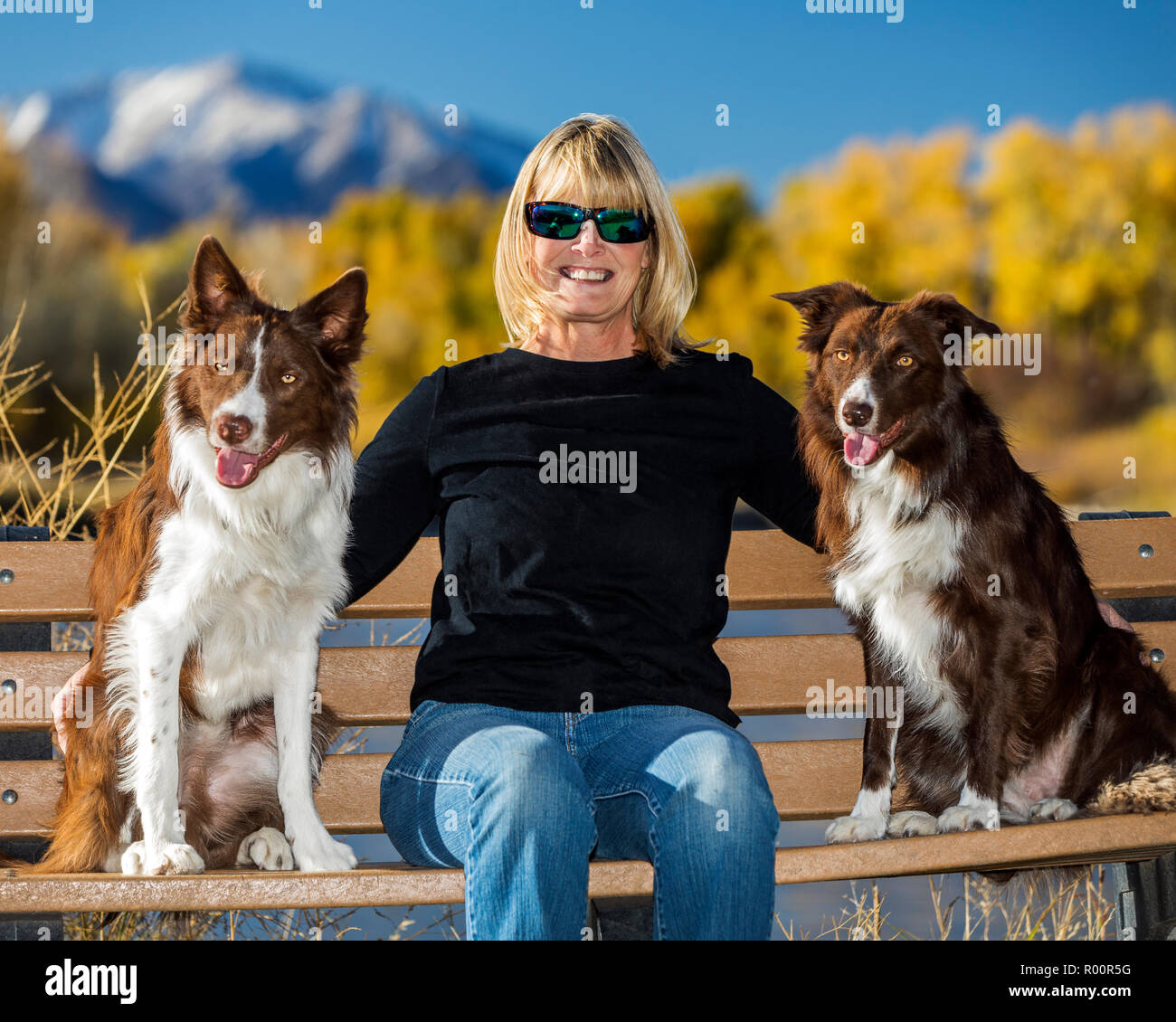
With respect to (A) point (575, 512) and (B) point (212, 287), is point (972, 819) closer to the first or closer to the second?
(A) point (575, 512)

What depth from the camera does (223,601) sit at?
102 inches

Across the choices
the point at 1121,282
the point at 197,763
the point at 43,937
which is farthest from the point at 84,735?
the point at 1121,282

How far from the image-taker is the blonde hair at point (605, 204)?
9.16 ft

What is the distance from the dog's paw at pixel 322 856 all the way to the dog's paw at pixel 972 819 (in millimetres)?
1317

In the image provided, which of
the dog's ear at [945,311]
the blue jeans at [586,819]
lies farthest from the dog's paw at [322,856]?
the dog's ear at [945,311]

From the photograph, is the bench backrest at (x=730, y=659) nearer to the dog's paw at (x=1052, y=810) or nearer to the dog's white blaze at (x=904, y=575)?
the dog's white blaze at (x=904, y=575)

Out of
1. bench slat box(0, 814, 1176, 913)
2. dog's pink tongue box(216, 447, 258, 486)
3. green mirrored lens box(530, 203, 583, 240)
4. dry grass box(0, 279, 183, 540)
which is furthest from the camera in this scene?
dry grass box(0, 279, 183, 540)

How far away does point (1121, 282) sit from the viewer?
7.28 metres

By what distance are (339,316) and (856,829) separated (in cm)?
167

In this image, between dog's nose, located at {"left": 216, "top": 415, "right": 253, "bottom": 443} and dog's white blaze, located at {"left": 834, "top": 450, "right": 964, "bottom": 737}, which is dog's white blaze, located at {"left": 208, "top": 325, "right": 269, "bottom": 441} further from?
dog's white blaze, located at {"left": 834, "top": 450, "right": 964, "bottom": 737}

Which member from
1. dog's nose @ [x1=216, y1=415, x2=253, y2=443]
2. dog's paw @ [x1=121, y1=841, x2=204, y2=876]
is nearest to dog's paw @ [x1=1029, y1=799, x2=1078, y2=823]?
dog's paw @ [x1=121, y1=841, x2=204, y2=876]

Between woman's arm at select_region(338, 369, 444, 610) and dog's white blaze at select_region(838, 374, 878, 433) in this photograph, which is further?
woman's arm at select_region(338, 369, 444, 610)

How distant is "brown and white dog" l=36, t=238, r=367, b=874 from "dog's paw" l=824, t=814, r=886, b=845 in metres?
1.10

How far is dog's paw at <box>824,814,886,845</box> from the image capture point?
2.69 metres
